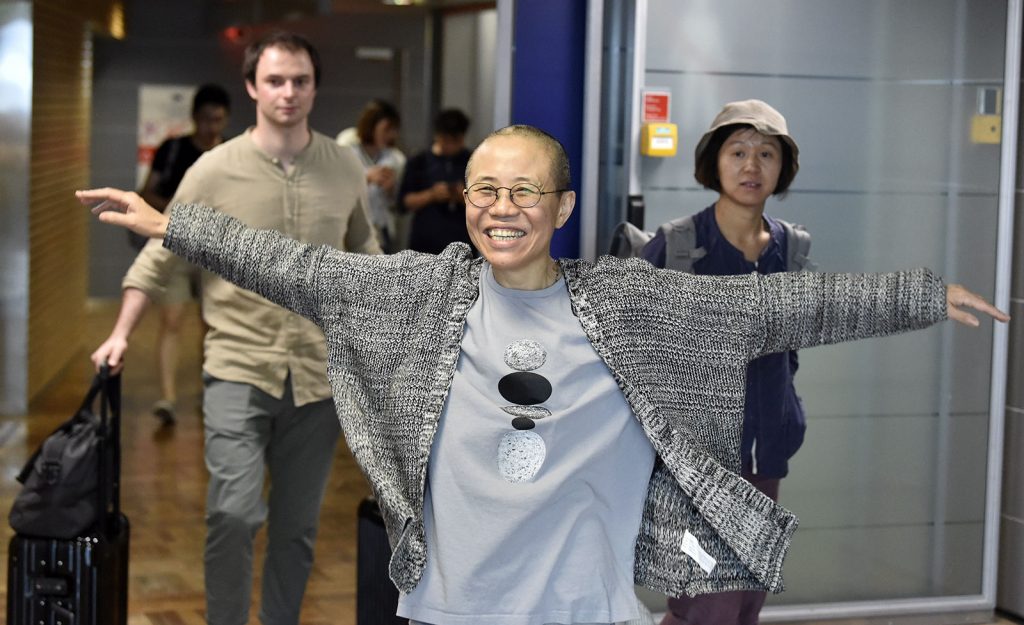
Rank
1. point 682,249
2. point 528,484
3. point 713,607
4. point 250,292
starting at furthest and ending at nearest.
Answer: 1. point 250,292
2. point 682,249
3. point 713,607
4. point 528,484

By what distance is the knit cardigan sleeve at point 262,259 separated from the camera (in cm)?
276

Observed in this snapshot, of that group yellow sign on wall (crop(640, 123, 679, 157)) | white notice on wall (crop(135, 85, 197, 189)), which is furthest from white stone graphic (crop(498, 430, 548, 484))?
white notice on wall (crop(135, 85, 197, 189))

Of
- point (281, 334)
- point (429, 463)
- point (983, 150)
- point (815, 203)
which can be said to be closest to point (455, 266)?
point (429, 463)

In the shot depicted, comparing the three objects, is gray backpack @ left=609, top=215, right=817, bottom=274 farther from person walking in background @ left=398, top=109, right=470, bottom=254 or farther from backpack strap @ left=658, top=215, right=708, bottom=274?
person walking in background @ left=398, top=109, right=470, bottom=254

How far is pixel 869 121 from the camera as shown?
4777 millimetres

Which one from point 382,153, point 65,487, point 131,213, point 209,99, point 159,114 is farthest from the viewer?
point 159,114

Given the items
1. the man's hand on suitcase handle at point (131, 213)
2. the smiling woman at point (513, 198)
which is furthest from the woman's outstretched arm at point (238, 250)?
the smiling woman at point (513, 198)

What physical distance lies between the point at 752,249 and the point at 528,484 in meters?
1.42

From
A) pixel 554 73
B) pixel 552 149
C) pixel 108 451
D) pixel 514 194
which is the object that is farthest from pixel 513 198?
pixel 554 73

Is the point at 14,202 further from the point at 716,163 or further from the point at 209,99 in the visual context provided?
the point at 716,163

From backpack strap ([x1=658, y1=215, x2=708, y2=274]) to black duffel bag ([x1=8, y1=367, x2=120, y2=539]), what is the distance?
1412 mm

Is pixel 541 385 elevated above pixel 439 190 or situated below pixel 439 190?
below

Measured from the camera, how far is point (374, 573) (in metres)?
3.82

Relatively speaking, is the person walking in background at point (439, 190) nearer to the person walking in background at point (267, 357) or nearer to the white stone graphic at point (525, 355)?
the person walking in background at point (267, 357)
